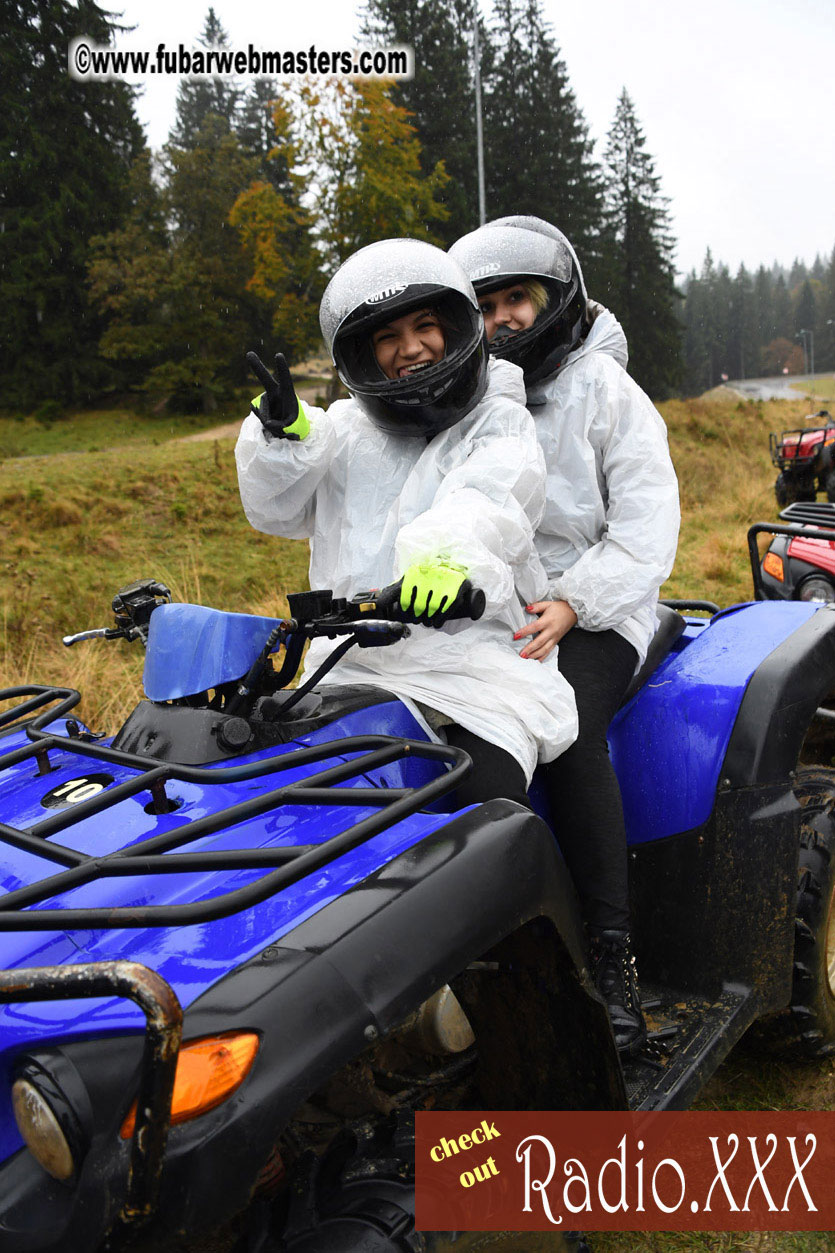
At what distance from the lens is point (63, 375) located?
3362cm

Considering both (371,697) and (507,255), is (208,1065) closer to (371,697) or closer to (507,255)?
(371,697)

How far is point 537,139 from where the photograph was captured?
37.2 m

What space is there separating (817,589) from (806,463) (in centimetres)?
856

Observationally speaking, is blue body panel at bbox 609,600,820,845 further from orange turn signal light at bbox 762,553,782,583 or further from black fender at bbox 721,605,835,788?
orange turn signal light at bbox 762,553,782,583

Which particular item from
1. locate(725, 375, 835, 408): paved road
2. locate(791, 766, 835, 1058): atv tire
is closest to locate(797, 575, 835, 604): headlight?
locate(791, 766, 835, 1058): atv tire

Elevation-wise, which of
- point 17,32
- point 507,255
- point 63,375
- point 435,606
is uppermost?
point 17,32

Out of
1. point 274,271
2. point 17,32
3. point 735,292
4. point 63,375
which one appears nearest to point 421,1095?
point 274,271

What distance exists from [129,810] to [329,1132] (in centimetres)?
70

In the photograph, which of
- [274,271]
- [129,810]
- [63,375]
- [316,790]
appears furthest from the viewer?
[63,375]

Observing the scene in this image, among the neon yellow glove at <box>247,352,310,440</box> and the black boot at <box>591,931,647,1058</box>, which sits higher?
the neon yellow glove at <box>247,352,310,440</box>

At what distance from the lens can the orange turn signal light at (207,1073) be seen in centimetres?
124

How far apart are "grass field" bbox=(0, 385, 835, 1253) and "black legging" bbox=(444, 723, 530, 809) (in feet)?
3.58

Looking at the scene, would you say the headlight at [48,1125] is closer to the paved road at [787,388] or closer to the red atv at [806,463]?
the red atv at [806,463]

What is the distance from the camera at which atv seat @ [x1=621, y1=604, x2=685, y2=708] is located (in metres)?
2.75
